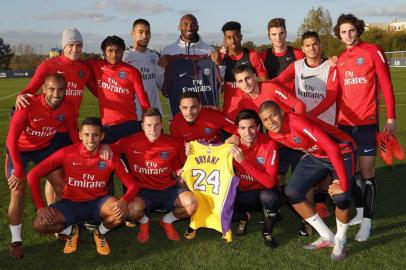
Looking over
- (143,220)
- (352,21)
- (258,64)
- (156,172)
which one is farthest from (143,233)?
(352,21)

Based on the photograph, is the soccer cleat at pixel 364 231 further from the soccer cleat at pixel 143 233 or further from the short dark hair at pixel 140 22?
the short dark hair at pixel 140 22

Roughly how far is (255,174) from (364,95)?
164 centimetres

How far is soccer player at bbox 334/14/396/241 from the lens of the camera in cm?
525

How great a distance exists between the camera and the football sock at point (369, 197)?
5.24m

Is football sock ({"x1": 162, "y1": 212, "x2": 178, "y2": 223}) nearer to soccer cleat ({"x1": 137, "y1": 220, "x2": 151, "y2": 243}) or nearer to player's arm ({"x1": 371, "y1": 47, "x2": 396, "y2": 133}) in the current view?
soccer cleat ({"x1": 137, "y1": 220, "x2": 151, "y2": 243})

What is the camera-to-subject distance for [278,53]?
6457 millimetres

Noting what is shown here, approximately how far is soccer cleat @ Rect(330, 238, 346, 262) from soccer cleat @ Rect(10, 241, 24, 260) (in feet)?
10.9

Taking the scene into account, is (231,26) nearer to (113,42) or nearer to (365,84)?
(113,42)

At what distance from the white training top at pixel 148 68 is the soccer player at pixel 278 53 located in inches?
63.8

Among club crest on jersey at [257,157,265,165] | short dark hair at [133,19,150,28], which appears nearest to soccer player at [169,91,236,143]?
club crest on jersey at [257,157,265,165]

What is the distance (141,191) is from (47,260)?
4.33ft

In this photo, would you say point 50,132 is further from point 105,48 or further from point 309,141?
point 309,141

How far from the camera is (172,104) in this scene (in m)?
6.63

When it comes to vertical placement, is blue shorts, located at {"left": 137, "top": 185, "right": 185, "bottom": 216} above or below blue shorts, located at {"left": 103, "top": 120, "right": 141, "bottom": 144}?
below
